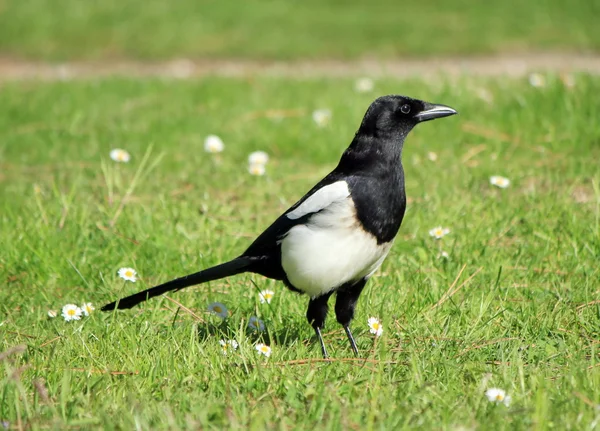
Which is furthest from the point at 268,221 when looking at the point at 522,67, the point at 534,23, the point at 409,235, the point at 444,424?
the point at 534,23

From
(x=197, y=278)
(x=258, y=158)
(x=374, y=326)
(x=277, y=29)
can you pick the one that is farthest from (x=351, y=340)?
(x=277, y=29)

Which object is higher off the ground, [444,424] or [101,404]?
[444,424]

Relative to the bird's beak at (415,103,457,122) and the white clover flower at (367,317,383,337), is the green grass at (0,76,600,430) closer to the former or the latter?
the white clover flower at (367,317,383,337)

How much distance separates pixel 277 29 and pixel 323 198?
794 cm

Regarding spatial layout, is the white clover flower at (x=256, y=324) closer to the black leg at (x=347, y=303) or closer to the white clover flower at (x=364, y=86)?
the black leg at (x=347, y=303)

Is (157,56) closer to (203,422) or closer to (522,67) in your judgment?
(522,67)

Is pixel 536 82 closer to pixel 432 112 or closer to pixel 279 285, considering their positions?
pixel 432 112

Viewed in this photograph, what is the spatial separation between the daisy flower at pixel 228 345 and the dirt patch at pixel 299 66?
5941 millimetres

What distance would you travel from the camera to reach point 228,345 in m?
2.97

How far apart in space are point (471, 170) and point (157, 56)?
18.9 feet

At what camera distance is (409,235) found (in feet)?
14.1

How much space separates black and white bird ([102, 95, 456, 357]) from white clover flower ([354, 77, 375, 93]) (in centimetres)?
356

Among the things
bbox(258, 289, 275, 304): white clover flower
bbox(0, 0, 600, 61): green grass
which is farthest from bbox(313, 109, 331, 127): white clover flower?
bbox(0, 0, 600, 61): green grass

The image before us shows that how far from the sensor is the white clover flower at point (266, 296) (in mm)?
3493
